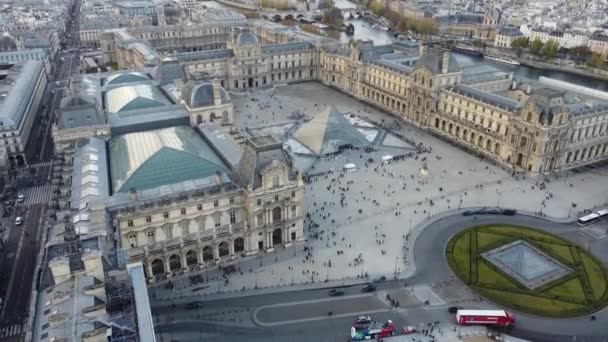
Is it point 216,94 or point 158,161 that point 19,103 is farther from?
point 158,161

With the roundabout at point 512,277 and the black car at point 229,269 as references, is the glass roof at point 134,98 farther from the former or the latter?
the roundabout at point 512,277

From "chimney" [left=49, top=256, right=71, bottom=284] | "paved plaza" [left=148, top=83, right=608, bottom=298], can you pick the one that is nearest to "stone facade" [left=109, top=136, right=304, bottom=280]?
"paved plaza" [left=148, top=83, right=608, bottom=298]

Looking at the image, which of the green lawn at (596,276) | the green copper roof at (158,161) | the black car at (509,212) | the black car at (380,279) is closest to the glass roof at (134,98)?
the green copper roof at (158,161)

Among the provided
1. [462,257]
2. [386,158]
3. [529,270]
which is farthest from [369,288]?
[386,158]

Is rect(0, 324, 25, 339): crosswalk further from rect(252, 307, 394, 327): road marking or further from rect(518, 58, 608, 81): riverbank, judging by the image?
rect(518, 58, 608, 81): riverbank

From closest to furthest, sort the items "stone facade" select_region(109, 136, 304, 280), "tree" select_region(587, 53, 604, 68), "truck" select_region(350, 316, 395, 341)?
"truck" select_region(350, 316, 395, 341)
"stone facade" select_region(109, 136, 304, 280)
"tree" select_region(587, 53, 604, 68)

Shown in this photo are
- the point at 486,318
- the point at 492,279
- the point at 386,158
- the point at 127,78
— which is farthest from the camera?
the point at 127,78
